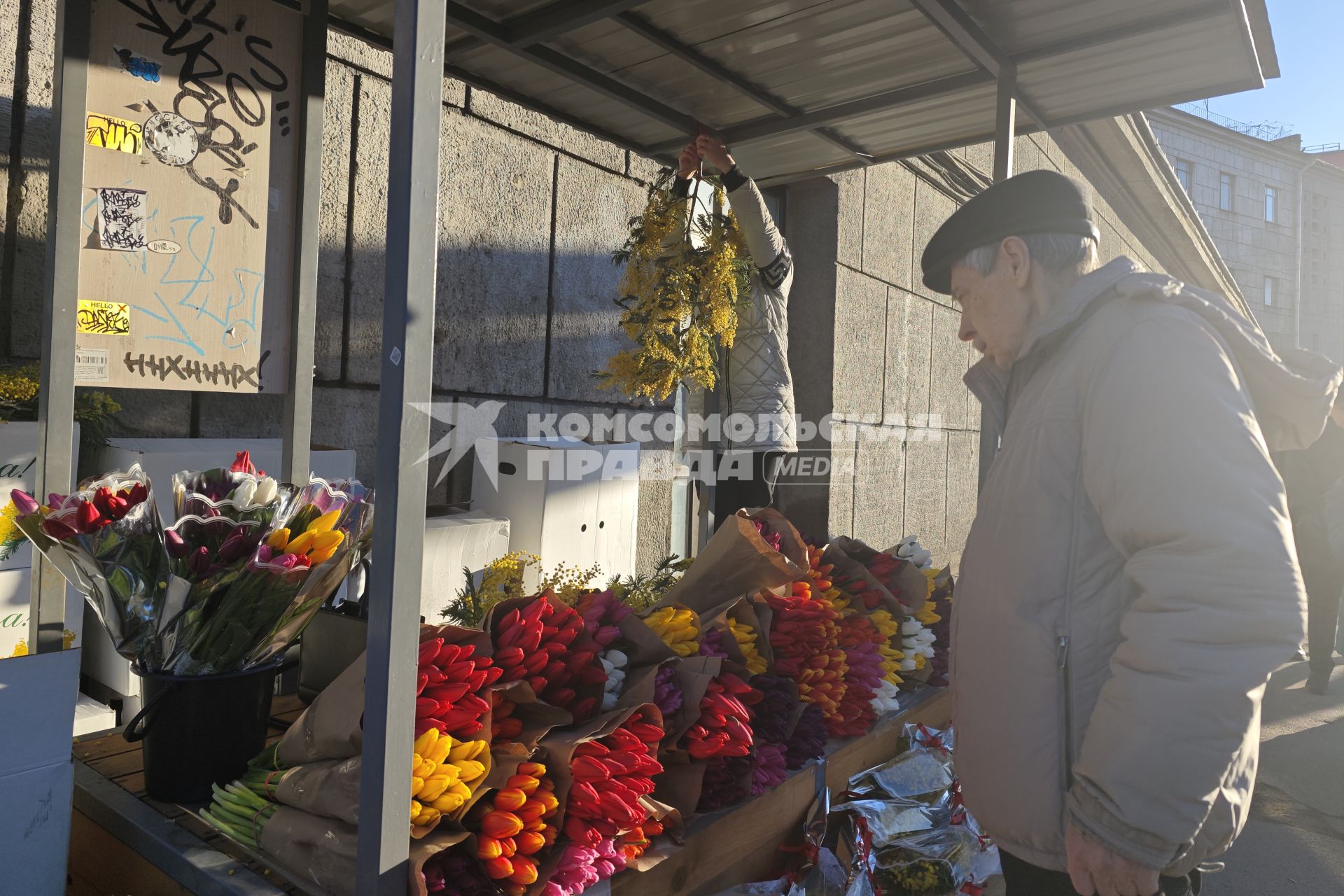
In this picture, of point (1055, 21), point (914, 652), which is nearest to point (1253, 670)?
point (914, 652)

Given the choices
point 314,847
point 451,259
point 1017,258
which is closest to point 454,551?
point 451,259

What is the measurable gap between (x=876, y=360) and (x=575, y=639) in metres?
5.48

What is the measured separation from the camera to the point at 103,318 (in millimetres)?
1921

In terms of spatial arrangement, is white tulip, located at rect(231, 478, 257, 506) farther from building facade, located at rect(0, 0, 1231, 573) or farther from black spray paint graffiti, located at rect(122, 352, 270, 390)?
building facade, located at rect(0, 0, 1231, 573)

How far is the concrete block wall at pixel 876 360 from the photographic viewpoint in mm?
5957

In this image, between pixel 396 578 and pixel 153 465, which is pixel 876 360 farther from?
pixel 396 578

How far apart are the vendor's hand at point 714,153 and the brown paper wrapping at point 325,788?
251 cm

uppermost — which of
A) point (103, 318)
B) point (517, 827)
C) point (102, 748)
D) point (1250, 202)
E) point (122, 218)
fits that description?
point (1250, 202)

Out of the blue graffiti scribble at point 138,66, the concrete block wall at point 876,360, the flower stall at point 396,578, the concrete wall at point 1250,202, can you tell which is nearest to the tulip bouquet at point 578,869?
the flower stall at point 396,578

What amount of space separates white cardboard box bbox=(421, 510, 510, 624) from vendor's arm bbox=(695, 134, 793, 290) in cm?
142

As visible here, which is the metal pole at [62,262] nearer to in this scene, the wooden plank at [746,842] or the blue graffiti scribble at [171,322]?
the blue graffiti scribble at [171,322]

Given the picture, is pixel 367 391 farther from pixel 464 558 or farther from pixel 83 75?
pixel 83 75

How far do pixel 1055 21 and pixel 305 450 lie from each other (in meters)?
2.56

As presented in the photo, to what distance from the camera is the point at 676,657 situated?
1649mm
